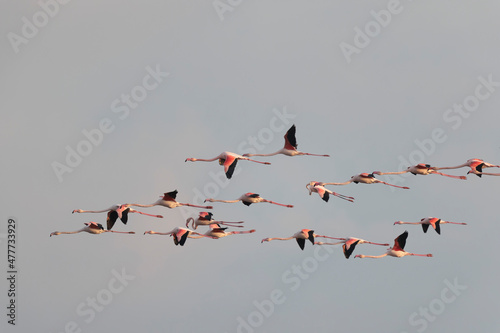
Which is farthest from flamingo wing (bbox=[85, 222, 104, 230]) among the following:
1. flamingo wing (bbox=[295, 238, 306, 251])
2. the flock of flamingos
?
flamingo wing (bbox=[295, 238, 306, 251])

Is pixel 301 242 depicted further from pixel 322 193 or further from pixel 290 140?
pixel 290 140

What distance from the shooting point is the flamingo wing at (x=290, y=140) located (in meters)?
48.9

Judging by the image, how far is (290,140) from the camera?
162 ft

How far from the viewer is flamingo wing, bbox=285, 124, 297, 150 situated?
161 ft

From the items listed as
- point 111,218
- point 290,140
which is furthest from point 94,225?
point 290,140

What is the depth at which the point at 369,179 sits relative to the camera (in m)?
51.2

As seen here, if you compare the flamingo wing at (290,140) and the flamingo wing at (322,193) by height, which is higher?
the flamingo wing at (290,140)

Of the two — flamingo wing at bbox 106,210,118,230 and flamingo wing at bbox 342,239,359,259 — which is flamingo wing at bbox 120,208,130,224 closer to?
flamingo wing at bbox 106,210,118,230

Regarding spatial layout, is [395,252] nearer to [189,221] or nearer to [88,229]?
[189,221]

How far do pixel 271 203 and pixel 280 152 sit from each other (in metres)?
2.13

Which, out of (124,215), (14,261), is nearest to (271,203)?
(124,215)

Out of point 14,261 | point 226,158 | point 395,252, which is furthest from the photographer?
point 14,261

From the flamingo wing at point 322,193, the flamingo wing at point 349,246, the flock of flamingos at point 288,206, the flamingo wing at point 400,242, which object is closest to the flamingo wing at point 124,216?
the flock of flamingos at point 288,206

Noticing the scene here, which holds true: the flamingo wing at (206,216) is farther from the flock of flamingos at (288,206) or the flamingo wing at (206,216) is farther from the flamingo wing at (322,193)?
the flamingo wing at (322,193)
